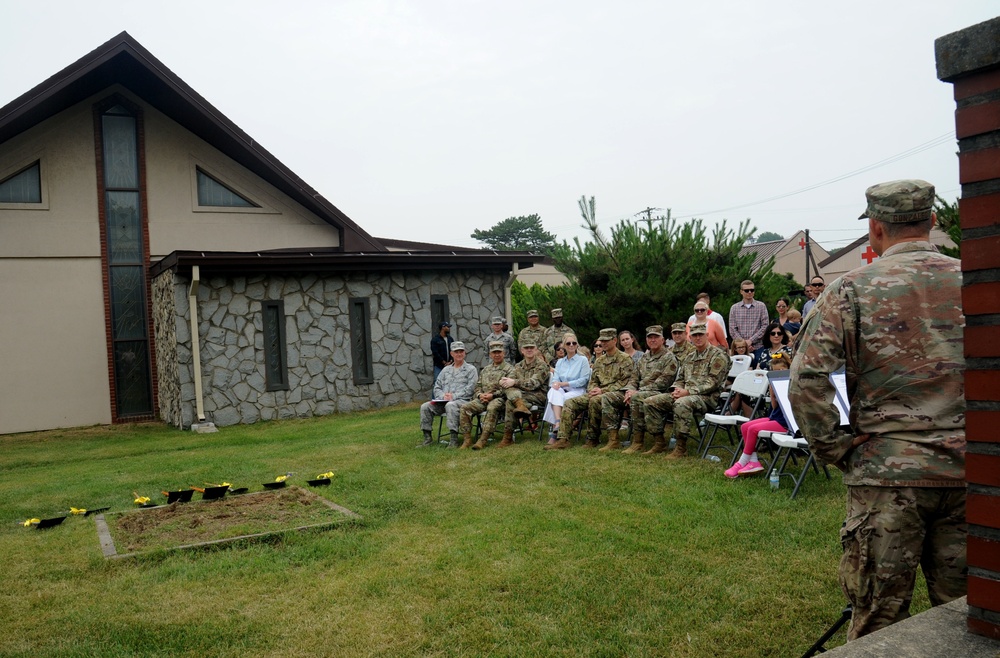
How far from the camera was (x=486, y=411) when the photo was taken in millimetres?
11102

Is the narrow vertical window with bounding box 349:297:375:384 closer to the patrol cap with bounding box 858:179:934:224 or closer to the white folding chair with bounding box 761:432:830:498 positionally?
the white folding chair with bounding box 761:432:830:498

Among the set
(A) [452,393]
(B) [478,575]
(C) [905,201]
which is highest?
(C) [905,201]

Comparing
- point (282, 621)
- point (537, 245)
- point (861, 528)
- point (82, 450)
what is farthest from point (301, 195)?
point (537, 245)

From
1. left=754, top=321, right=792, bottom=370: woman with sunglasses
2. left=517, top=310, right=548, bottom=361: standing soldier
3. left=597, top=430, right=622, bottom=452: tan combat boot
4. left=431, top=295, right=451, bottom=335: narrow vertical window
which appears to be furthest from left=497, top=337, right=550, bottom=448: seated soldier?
left=431, top=295, right=451, bottom=335: narrow vertical window

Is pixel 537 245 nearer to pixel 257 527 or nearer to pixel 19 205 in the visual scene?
pixel 19 205

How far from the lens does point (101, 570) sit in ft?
18.6

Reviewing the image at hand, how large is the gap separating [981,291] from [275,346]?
1446 centimetres

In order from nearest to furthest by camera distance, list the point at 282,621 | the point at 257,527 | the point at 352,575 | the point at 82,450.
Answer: the point at 282,621 < the point at 352,575 < the point at 257,527 < the point at 82,450

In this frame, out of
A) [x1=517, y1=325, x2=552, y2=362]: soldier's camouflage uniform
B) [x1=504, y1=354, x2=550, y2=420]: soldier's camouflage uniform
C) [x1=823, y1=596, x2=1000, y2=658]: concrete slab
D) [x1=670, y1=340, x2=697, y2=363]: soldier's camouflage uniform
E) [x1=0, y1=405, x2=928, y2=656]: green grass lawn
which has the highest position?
[x1=517, y1=325, x2=552, y2=362]: soldier's camouflage uniform

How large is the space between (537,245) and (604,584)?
182 ft

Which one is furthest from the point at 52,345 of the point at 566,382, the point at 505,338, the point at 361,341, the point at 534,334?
the point at 566,382

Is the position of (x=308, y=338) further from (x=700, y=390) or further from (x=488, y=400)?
(x=700, y=390)

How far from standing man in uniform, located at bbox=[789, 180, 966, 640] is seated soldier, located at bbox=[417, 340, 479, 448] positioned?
27.1 ft

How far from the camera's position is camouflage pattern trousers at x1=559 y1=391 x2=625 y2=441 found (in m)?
9.73
